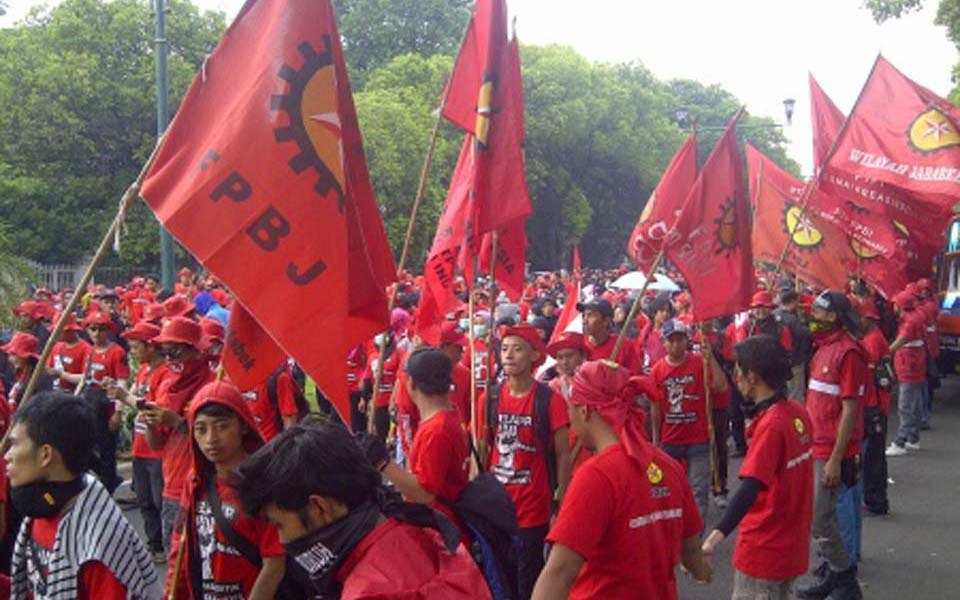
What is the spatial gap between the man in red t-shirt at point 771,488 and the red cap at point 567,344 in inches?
66.5

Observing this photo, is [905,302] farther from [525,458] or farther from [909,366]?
[525,458]

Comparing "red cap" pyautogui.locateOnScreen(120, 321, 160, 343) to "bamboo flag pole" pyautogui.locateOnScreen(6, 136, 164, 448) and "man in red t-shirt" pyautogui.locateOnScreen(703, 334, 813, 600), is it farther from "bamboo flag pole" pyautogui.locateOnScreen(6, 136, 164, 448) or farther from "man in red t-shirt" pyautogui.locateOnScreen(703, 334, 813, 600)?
"man in red t-shirt" pyautogui.locateOnScreen(703, 334, 813, 600)

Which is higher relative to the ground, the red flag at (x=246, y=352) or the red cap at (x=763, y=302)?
the red flag at (x=246, y=352)

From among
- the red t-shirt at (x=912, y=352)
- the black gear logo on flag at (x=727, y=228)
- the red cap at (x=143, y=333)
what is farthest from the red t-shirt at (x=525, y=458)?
the red t-shirt at (x=912, y=352)

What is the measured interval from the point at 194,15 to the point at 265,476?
116ft

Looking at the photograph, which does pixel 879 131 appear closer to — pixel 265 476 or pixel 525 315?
pixel 525 315

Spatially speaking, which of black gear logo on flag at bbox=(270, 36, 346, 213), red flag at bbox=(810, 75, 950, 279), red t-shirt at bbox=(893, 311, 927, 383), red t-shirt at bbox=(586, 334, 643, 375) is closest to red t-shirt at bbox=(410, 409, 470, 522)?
black gear logo on flag at bbox=(270, 36, 346, 213)

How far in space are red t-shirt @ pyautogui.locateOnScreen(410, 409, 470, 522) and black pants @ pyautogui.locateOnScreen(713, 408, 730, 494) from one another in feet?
14.9

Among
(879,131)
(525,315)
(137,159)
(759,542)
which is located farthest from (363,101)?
(759,542)

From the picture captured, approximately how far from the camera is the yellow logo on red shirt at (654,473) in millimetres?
3350

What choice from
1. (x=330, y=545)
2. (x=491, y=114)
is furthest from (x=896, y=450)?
(x=330, y=545)

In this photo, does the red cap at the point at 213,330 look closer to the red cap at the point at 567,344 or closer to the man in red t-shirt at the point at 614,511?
the red cap at the point at 567,344

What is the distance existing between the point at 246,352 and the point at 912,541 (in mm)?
6074

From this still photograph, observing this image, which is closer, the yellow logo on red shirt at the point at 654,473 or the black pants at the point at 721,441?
the yellow logo on red shirt at the point at 654,473
